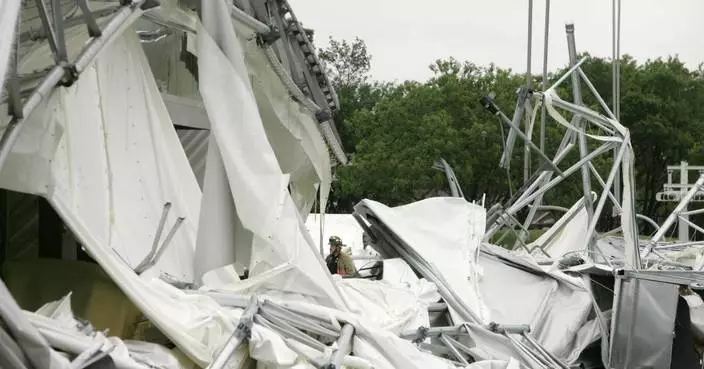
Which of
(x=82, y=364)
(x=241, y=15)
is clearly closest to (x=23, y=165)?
A: (x=82, y=364)

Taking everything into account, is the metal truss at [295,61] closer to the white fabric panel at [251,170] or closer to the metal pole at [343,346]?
the white fabric panel at [251,170]

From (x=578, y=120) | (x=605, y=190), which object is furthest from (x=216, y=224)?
(x=578, y=120)

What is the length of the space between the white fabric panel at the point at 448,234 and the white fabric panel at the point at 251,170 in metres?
2.81

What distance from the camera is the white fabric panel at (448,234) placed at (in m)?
8.22

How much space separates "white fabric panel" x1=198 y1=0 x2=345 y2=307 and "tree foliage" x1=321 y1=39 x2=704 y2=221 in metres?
21.6

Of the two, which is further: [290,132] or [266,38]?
[290,132]

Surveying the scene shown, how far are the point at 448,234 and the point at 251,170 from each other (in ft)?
12.9

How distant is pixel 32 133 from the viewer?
4070 millimetres

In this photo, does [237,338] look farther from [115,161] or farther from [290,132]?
[290,132]

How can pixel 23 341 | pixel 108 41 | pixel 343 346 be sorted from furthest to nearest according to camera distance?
pixel 108 41
pixel 343 346
pixel 23 341

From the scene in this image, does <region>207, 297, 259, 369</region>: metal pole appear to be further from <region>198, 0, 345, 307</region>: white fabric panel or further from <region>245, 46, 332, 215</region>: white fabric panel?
<region>245, 46, 332, 215</region>: white fabric panel

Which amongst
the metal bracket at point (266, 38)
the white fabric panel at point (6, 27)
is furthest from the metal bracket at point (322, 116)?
the white fabric panel at point (6, 27)

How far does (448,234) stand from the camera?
8.95m

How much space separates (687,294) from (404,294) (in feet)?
9.80
